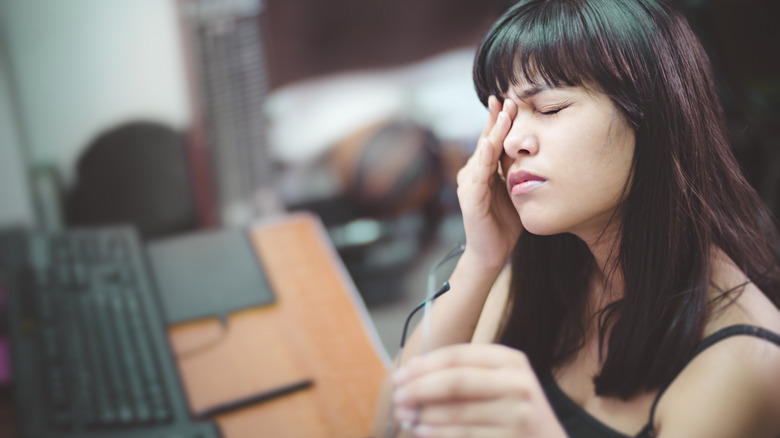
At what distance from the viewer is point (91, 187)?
1.18 meters

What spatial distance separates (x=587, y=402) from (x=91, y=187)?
985 millimetres

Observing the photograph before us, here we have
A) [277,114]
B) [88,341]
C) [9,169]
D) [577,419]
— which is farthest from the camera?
[277,114]

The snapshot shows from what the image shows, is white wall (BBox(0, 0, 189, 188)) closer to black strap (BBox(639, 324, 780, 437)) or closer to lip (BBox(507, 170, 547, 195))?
lip (BBox(507, 170, 547, 195))

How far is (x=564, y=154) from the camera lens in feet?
1.53

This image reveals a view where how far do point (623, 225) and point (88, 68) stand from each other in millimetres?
1037

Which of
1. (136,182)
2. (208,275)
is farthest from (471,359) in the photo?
(136,182)

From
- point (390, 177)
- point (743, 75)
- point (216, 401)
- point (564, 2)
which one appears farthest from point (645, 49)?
point (390, 177)

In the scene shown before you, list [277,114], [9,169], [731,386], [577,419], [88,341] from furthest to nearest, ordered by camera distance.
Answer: [277,114] < [9,169] < [88,341] < [577,419] < [731,386]

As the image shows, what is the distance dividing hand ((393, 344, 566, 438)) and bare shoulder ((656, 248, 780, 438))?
0.15 meters

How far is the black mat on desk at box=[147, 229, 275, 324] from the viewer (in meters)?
0.81

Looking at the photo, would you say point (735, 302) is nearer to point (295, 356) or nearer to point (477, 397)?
point (477, 397)

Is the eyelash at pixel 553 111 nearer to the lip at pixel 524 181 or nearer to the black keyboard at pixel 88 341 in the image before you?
the lip at pixel 524 181

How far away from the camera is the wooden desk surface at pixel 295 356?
2.00 ft

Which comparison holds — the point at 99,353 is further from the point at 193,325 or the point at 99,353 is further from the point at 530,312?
the point at 530,312
